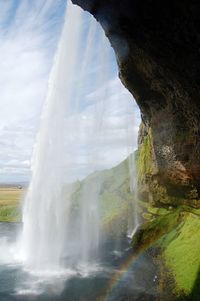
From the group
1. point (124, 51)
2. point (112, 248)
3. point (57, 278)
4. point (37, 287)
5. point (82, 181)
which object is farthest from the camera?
point (82, 181)

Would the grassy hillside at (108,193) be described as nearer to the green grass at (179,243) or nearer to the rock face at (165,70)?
the green grass at (179,243)

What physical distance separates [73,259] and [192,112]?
20.9 m

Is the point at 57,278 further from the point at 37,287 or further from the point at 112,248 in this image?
the point at 112,248

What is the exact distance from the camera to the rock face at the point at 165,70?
16.5 meters

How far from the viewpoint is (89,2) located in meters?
18.7

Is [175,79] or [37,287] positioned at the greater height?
[175,79]

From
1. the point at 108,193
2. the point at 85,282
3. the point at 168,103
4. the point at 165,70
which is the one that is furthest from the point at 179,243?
the point at 108,193

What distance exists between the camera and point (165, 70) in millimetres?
21891

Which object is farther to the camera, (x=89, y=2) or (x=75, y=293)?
(x=75, y=293)

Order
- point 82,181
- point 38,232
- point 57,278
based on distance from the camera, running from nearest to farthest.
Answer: point 57,278, point 38,232, point 82,181

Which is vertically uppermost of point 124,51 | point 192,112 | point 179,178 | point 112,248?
point 124,51

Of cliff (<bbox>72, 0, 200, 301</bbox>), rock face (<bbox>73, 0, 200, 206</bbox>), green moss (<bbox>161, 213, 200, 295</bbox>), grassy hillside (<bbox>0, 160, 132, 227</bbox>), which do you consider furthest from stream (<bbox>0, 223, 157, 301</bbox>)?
grassy hillside (<bbox>0, 160, 132, 227</bbox>)

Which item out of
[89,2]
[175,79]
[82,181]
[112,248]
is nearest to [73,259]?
[112,248]

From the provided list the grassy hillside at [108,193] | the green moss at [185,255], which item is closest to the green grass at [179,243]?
the green moss at [185,255]
